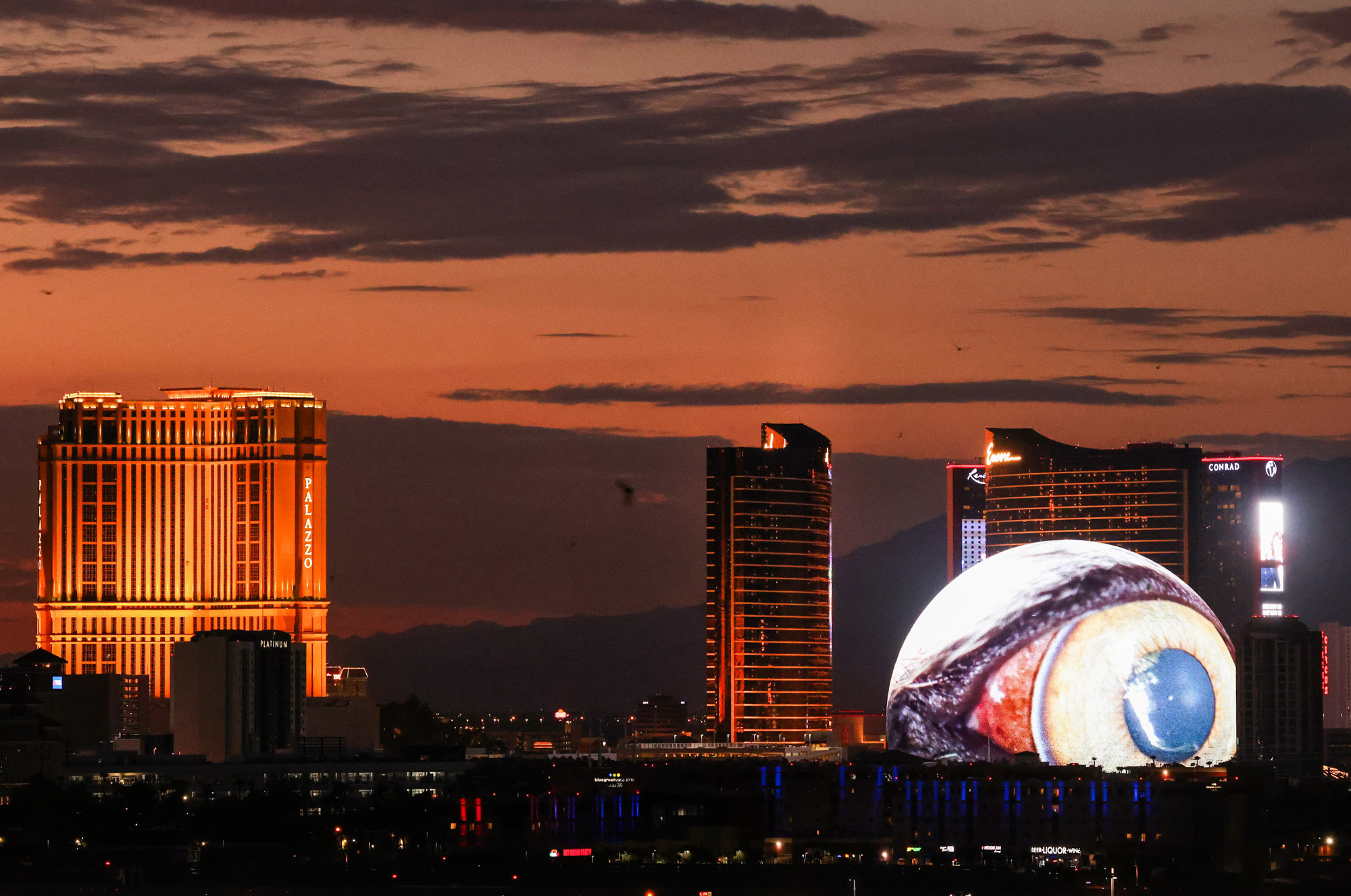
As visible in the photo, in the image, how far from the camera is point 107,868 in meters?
197

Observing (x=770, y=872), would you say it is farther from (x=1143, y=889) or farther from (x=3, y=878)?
(x=3, y=878)

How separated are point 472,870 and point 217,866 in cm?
1786

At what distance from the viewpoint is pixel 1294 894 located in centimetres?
18825

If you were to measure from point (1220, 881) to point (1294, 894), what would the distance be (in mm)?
9855

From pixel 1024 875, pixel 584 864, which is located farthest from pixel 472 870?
pixel 1024 875

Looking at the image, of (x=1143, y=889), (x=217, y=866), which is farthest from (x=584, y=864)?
(x=1143, y=889)

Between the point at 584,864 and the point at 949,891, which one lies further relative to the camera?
the point at 584,864

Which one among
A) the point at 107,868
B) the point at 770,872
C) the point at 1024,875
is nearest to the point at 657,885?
the point at 770,872

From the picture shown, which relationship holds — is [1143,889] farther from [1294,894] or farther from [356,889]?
[356,889]

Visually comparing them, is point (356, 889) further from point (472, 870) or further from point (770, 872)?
point (770, 872)

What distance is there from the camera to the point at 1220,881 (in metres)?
198

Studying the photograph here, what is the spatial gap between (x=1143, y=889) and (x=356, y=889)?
50.0m

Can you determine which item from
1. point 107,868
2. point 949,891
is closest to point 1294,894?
point 949,891

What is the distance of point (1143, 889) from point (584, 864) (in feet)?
124
